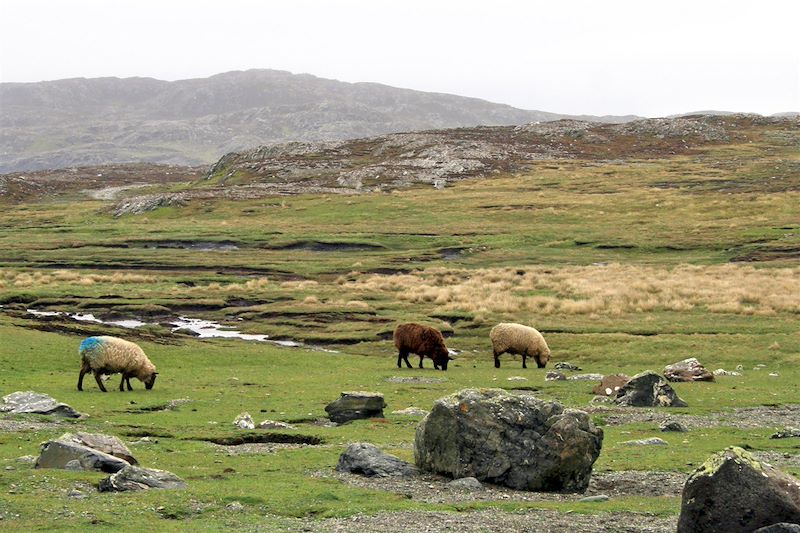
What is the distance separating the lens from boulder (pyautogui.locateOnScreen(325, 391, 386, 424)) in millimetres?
28969

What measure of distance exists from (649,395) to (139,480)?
65.9 ft

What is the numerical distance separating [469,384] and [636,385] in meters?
7.93

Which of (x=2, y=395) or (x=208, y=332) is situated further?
(x=208, y=332)

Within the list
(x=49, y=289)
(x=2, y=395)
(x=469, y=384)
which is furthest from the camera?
(x=49, y=289)

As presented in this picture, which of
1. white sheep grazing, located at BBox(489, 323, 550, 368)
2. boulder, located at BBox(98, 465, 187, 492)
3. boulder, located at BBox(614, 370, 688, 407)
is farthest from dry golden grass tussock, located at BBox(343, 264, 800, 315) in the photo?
boulder, located at BBox(98, 465, 187, 492)

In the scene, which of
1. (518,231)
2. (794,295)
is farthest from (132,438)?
(518,231)

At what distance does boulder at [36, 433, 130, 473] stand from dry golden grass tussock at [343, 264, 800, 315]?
145ft

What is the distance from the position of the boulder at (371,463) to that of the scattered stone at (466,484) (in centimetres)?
132

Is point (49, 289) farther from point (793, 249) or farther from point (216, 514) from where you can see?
point (793, 249)

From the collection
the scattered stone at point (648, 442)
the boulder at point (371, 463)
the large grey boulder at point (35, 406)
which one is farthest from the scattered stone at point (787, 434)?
the large grey boulder at point (35, 406)

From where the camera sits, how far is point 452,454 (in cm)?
2072

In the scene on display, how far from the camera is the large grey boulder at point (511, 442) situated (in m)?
20.1

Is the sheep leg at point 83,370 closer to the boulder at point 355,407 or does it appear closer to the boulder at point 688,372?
the boulder at point 355,407

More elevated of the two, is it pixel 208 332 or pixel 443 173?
pixel 443 173
